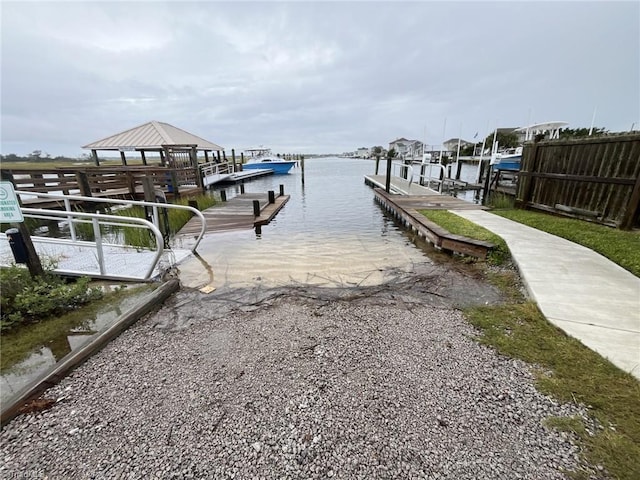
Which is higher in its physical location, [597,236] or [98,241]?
[98,241]

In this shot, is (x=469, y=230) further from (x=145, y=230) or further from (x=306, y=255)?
(x=145, y=230)

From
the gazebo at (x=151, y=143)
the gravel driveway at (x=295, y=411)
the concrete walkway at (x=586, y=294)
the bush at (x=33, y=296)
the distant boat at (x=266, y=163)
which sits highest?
the gazebo at (x=151, y=143)

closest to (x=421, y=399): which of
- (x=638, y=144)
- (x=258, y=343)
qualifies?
(x=258, y=343)

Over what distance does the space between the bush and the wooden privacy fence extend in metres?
9.73

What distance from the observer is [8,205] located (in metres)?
2.99

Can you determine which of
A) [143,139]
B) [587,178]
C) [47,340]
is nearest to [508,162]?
[587,178]

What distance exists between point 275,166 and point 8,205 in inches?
1314

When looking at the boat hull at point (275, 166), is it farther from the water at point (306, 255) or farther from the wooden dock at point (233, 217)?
the water at point (306, 255)

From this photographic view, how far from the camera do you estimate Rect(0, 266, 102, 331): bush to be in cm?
297

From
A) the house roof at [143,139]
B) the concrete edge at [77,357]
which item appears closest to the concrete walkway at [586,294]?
the concrete edge at [77,357]

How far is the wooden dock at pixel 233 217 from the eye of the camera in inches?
356

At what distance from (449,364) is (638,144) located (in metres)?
6.83

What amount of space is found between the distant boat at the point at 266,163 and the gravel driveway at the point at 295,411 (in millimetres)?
32629

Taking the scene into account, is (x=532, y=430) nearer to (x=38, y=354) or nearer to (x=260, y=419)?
(x=260, y=419)
